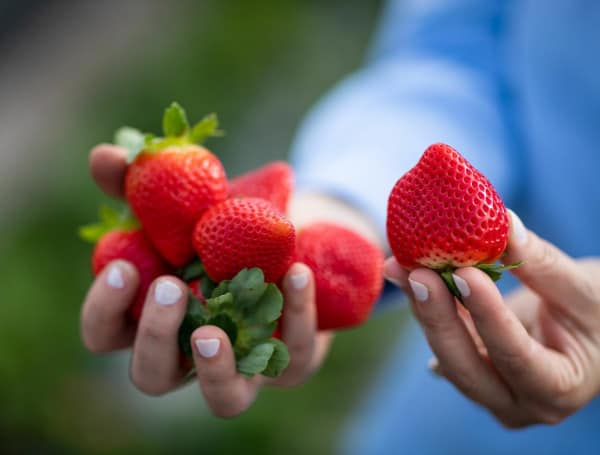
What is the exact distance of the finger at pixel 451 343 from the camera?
51cm

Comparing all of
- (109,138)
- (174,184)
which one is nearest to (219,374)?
(174,184)

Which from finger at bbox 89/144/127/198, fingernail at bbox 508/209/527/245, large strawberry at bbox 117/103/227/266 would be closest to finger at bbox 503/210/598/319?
fingernail at bbox 508/209/527/245

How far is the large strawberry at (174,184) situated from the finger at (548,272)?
0.24 meters

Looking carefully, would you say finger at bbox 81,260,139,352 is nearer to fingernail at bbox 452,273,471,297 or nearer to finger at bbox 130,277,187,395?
finger at bbox 130,277,187,395

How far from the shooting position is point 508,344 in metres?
0.53

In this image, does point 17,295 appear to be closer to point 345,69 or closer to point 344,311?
point 344,311

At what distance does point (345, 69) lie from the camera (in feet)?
7.42

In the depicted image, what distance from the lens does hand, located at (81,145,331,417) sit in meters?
0.56

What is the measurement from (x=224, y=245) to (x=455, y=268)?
172mm

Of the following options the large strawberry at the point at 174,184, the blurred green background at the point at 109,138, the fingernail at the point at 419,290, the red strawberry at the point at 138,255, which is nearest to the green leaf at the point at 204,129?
the large strawberry at the point at 174,184

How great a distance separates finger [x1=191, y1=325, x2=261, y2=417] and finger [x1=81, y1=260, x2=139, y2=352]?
0.09 metres

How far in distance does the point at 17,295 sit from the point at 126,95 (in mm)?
789

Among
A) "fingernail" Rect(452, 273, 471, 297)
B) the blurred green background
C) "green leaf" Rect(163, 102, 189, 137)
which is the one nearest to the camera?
"fingernail" Rect(452, 273, 471, 297)

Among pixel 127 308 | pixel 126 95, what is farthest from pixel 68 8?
pixel 127 308
